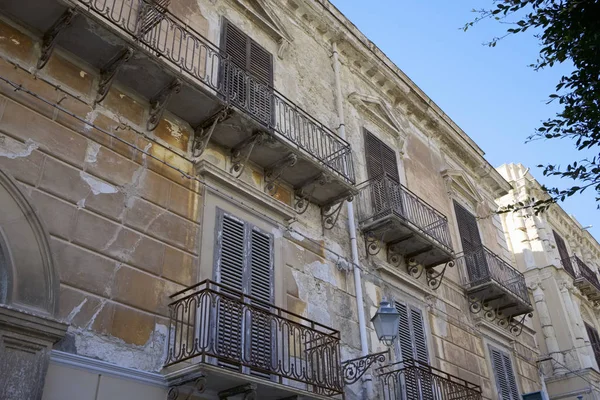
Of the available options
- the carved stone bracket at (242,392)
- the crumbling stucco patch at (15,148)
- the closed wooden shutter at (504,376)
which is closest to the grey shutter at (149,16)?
the crumbling stucco patch at (15,148)

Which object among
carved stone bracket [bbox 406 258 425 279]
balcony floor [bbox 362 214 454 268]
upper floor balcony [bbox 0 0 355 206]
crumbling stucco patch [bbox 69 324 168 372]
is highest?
upper floor balcony [bbox 0 0 355 206]

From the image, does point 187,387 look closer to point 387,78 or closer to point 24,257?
point 24,257

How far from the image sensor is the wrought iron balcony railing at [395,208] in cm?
1250

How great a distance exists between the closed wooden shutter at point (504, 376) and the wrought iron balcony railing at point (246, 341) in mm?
7036

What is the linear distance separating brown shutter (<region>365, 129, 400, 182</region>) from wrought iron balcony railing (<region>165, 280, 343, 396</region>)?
5399 mm

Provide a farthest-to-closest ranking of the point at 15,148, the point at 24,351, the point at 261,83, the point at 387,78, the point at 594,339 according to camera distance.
Result: the point at 594,339
the point at 387,78
the point at 261,83
the point at 15,148
the point at 24,351

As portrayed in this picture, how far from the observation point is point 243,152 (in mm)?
10047

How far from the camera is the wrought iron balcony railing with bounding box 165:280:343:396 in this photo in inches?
298

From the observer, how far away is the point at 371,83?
1568cm

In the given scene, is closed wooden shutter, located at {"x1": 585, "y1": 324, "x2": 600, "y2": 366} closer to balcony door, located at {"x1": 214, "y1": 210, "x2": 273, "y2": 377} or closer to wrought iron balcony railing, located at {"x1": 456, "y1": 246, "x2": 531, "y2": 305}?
wrought iron balcony railing, located at {"x1": 456, "y1": 246, "x2": 531, "y2": 305}

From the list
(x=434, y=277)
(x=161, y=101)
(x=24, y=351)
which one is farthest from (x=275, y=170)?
(x=24, y=351)

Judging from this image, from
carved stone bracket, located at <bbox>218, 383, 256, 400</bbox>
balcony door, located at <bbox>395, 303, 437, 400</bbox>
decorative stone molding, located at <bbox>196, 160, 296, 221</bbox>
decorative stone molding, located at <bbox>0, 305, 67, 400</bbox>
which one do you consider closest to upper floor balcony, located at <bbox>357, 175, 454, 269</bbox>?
balcony door, located at <bbox>395, 303, 437, 400</bbox>

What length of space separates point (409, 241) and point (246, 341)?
18.4ft

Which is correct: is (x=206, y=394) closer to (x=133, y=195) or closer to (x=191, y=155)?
(x=133, y=195)
